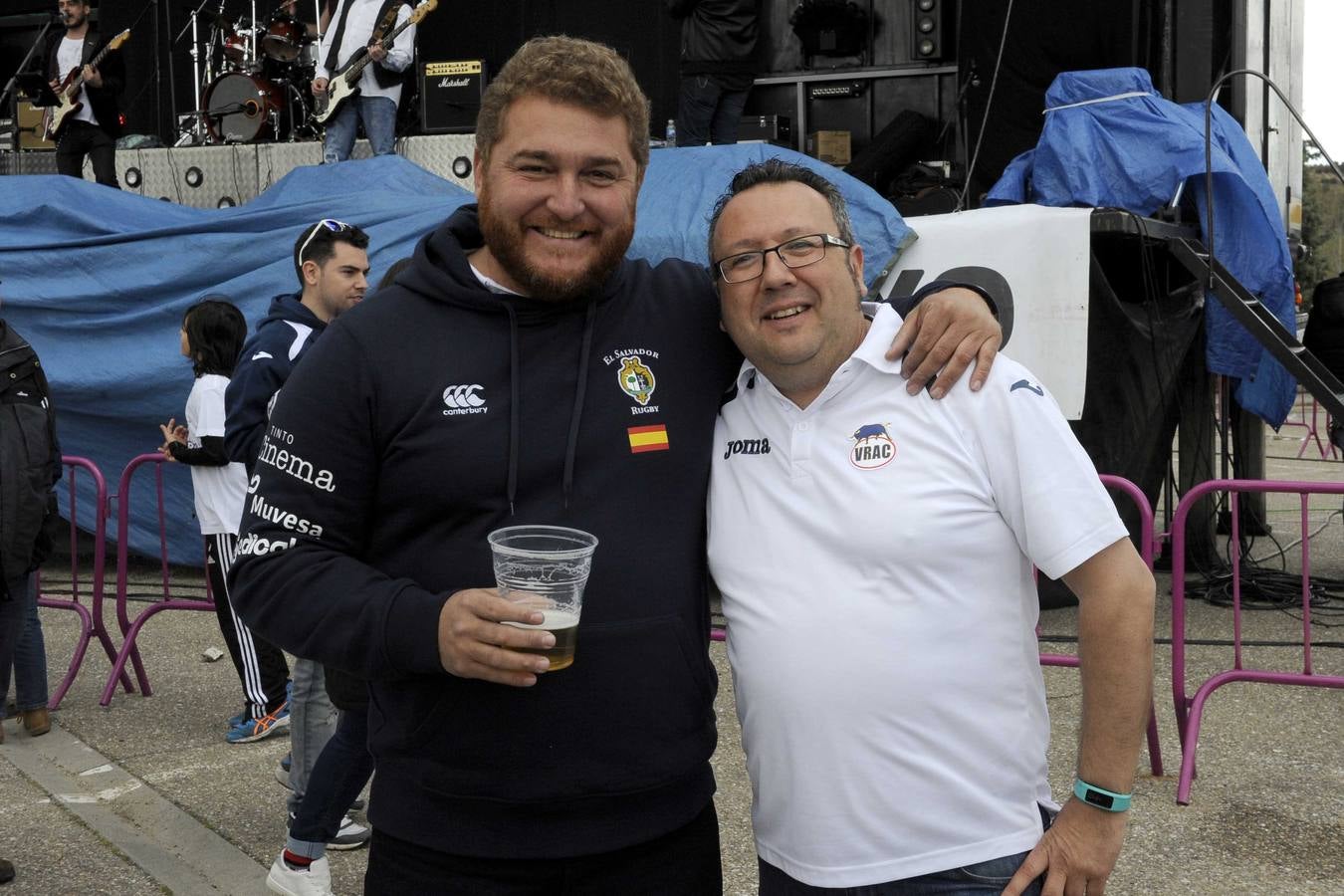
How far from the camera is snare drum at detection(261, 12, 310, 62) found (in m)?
13.2

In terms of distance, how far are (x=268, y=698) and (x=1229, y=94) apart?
781cm

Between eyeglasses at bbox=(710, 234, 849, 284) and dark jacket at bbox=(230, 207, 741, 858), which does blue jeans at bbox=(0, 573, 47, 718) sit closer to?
dark jacket at bbox=(230, 207, 741, 858)

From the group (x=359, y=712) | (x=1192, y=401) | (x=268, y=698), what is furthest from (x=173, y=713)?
(x=1192, y=401)

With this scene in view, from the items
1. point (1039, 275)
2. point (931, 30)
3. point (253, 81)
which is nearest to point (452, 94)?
point (253, 81)

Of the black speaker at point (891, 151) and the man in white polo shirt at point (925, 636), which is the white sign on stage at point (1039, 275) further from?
the man in white polo shirt at point (925, 636)

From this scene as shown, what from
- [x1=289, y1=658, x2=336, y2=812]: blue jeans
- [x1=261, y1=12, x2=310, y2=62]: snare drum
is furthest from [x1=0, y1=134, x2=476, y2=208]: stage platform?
[x1=289, y1=658, x2=336, y2=812]: blue jeans

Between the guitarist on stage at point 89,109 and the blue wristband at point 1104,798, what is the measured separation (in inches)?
462

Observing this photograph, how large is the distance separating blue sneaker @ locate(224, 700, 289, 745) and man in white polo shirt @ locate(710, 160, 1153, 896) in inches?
161

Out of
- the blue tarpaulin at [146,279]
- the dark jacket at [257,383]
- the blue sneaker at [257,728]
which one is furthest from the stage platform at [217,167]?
the dark jacket at [257,383]

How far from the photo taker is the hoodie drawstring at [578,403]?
205cm

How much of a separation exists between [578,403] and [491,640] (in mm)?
444

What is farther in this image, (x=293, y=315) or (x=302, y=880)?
(x=293, y=315)

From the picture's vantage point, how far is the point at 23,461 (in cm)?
530

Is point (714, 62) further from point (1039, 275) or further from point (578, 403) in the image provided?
point (578, 403)
